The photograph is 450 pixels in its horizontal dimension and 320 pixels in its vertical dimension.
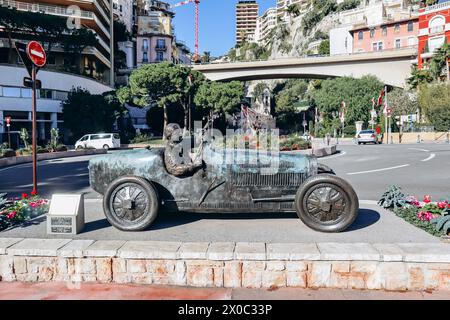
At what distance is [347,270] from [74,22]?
55.9 m

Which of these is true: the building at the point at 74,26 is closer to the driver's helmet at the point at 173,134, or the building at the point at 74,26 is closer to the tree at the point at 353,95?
the tree at the point at 353,95

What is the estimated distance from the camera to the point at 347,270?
3.55m

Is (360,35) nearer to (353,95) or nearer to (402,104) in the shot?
(353,95)

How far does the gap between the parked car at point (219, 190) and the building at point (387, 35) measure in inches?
2479

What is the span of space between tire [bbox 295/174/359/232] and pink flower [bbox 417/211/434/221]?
1.31 m

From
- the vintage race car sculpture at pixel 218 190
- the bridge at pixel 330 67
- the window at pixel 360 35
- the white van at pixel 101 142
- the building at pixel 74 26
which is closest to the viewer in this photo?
the vintage race car sculpture at pixel 218 190

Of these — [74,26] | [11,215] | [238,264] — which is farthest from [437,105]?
[74,26]

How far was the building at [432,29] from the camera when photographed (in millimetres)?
48875

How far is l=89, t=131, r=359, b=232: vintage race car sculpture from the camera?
4.61 meters

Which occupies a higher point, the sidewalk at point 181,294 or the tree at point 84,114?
the tree at point 84,114

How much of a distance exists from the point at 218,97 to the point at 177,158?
43.3 meters

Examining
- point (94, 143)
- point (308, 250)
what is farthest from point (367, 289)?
point (94, 143)

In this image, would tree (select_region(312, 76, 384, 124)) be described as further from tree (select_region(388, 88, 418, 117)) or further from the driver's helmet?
the driver's helmet

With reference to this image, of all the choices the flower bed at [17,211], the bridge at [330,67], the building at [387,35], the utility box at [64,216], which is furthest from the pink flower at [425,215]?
the building at [387,35]
